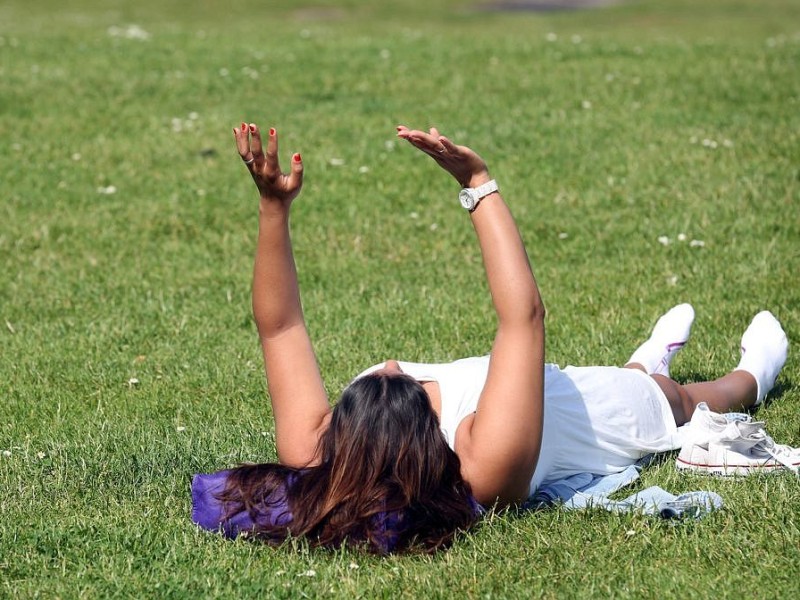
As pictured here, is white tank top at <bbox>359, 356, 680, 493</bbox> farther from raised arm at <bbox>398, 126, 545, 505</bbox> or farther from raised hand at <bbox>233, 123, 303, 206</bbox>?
raised hand at <bbox>233, 123, 303, 206</bbox>

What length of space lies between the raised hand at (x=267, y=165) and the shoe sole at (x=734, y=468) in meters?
1.94

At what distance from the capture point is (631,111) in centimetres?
998

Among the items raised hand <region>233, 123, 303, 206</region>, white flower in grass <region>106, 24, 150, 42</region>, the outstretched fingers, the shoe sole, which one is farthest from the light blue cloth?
white flower in grass <region>106, 24, 150, 42</region>

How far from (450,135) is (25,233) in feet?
11.5

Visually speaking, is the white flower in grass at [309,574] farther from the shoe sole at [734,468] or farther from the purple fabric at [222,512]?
the shoe sole at [734,468]

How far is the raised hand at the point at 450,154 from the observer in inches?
138

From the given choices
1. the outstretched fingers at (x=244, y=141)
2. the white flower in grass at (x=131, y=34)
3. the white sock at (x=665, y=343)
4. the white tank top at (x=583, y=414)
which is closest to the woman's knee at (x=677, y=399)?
the white tank top at (x=583, y=414)

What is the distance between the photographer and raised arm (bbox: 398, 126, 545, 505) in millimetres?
3770

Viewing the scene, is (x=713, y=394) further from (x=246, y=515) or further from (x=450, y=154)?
(x=246, y=515)

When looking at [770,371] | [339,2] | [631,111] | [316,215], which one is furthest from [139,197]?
[339,2]

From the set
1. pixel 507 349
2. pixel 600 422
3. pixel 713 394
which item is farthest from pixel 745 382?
pixel 507 349

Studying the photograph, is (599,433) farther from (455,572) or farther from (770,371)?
(770,371)

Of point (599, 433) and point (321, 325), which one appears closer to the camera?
point (599, 433)

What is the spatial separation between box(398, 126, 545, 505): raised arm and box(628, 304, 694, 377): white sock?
1.60 metres
